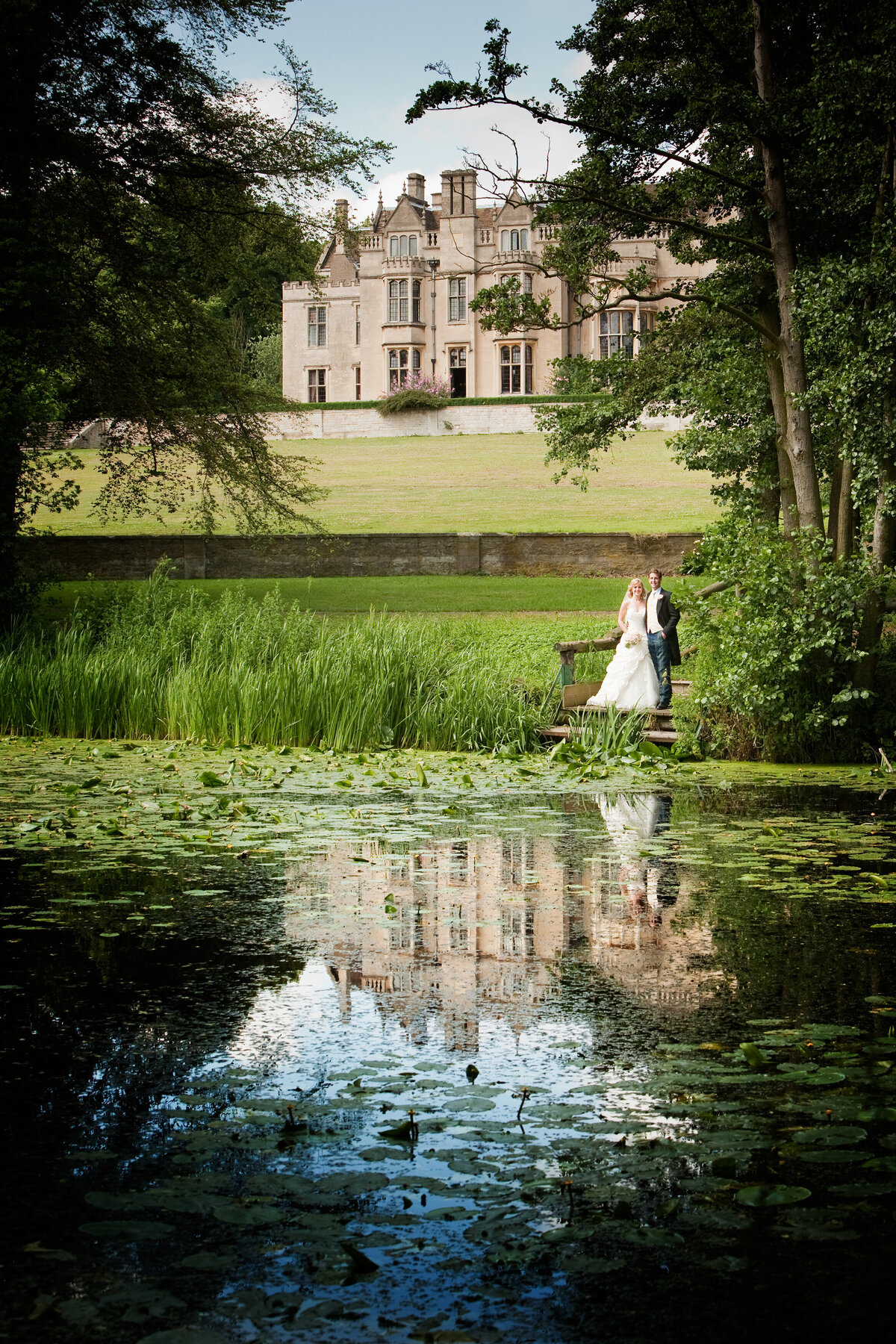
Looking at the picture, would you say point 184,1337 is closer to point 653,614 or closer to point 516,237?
point 653,614

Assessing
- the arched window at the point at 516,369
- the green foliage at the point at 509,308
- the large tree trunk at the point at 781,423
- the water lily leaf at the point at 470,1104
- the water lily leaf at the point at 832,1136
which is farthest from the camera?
the arched window at the point at 516,369

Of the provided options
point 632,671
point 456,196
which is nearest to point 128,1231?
point 632,671

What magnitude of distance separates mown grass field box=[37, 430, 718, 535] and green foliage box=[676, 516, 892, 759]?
18.0 meters

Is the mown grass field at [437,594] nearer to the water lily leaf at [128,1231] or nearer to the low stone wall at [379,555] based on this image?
the low stone wall at [379,555]

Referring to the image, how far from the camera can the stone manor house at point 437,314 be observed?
6719 cm

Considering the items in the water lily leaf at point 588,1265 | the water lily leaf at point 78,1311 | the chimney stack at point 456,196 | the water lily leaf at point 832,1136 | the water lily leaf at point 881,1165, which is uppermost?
the chimney stack at point 456,196

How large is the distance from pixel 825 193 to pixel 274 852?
32.6ft

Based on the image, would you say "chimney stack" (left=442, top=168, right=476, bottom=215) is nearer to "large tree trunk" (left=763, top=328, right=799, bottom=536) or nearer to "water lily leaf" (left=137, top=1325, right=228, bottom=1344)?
"large tree trunk" (left=763, top=328, right=799, bottom=536)

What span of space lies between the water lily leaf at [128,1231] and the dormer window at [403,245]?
71.1 metres

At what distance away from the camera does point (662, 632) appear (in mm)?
14586

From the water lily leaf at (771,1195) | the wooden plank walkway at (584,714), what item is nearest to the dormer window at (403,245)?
the wooden plank walkway at (584,714)

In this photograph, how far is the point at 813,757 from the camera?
11672mm

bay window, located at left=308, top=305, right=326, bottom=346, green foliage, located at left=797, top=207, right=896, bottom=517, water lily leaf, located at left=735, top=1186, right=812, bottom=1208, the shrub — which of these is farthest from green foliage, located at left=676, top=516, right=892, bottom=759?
bay window, located at left=308, top=305, right=326, bottom=346

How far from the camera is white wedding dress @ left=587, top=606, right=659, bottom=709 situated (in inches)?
559
